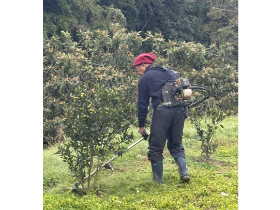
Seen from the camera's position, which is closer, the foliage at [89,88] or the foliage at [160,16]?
the foliage at [89,88]

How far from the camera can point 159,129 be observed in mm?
5066

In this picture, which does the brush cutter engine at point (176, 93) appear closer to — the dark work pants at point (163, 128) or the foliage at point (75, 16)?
the dark work pants at point (163, 128)

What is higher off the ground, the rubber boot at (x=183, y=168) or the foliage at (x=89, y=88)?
the foliage at (x=89, y=88)

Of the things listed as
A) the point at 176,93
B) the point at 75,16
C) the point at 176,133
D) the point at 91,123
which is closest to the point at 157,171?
the point at 176,133

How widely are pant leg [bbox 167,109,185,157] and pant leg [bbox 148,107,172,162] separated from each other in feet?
0.27

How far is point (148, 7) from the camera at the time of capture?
18016mm

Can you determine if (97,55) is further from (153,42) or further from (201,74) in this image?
(201,74)

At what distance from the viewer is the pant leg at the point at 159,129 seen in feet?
16.6

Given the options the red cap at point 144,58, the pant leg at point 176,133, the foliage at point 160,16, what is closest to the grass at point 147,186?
the pant leg at point 176,133

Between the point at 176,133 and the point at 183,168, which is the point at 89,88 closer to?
the point at 176,133

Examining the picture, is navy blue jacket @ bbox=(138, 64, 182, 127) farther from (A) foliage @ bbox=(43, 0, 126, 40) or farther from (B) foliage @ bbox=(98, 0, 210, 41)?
(B) foliage @ bbox=(98, 0, 210, 41)

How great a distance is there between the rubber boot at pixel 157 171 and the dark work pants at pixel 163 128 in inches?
2.8
